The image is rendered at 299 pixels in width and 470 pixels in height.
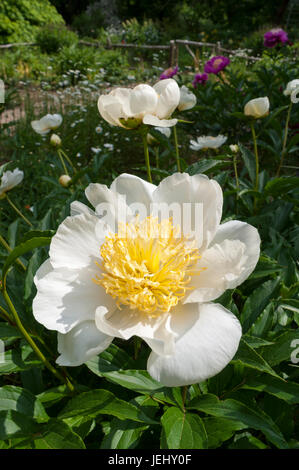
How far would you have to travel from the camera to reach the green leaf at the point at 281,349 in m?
0.87

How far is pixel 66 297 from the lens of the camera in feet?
2.57

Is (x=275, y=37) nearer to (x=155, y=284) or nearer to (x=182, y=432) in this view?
(x=155, y=284)

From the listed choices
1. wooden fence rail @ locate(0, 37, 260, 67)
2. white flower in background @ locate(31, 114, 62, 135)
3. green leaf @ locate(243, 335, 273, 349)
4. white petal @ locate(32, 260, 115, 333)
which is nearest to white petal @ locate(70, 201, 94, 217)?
white petal @ locate(32, 260, 115, 333)

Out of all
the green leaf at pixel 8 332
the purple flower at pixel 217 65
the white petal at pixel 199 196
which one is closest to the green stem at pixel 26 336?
the green leaf at pixel 8 332

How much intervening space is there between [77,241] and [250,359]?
460mm

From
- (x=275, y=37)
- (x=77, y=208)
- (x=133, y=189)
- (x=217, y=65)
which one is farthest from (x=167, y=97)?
(x=275, y=37)

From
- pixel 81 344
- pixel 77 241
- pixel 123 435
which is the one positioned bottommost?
pixel 123 435

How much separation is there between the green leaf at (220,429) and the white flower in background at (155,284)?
9.4 inches

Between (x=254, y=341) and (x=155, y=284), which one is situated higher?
(x=155, y=284)

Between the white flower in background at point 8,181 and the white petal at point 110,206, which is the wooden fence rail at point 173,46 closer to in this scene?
the white flower in background at point 8,181

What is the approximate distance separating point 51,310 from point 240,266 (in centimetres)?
39

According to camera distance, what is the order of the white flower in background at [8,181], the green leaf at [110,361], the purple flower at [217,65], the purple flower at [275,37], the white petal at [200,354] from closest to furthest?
the white petal at [200,354], the green leaf at [110,361], the white flower in background at [8,181], the purple flower at [217,65], the purple flower at [275,37]

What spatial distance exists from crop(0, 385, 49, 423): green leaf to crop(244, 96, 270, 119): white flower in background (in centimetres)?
134

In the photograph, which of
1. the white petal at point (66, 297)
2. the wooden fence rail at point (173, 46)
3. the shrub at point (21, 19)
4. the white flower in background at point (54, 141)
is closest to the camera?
the white petal at point (66, 297)
